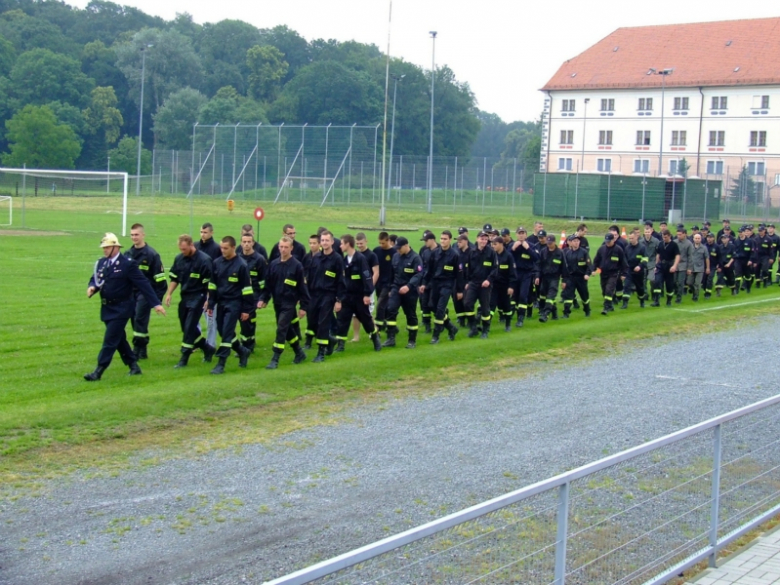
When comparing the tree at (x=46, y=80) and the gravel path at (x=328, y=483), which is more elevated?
the tree at (x=46, y=80)

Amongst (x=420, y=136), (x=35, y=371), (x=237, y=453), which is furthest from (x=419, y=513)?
(x=420, y=136)

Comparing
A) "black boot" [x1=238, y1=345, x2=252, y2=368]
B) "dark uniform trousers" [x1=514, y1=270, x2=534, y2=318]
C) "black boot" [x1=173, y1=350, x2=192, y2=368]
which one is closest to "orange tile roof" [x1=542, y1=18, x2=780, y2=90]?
"dark uniform trousers" [x1=514, y1=270, x2=534, y2=318]

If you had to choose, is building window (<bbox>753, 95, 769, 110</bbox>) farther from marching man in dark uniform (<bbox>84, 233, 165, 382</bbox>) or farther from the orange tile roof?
marching man in dark uniform (<bbox>84, 233, 165, 382</bbox>)

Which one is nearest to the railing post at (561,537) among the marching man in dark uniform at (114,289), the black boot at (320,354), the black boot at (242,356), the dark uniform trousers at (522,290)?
the marching man in dark uniform at (114,289)

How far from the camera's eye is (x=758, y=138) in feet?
247

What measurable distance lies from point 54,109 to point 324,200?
43217 millimetres

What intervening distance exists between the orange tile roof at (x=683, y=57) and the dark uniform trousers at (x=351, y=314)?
67090 mm

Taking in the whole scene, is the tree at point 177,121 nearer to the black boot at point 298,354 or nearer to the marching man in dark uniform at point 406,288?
the marching man in dark uniform at point 406,288

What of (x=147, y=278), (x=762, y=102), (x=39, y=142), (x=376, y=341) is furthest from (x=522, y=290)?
(x=39, y=142)

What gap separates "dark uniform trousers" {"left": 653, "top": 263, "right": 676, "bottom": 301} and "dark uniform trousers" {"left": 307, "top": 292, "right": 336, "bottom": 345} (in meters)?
12.5

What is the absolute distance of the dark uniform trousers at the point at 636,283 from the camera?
23500 millimetres

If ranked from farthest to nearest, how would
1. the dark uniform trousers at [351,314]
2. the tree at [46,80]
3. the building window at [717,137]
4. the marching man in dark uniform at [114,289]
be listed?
→ the tree at [46,80] < the building window at [717,137] < the dark uniform trousers at [351,314] < the marching man in dark uniform at [114,289]

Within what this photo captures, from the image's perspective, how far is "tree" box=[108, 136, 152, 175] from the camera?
8482 centimetres

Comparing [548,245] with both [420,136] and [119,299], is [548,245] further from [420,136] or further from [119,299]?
[420,136]
